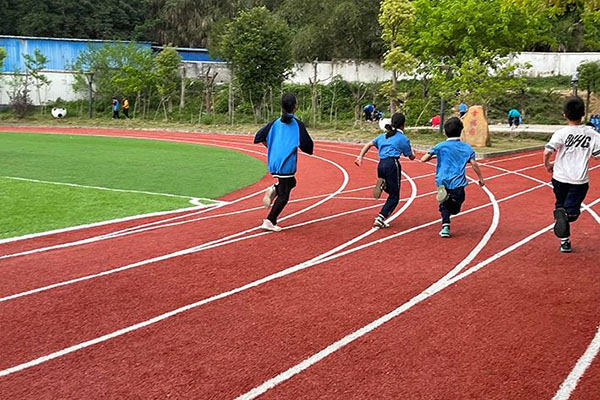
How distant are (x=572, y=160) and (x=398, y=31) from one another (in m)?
22.3

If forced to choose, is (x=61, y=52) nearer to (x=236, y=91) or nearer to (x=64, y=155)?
(x=236, y=91)

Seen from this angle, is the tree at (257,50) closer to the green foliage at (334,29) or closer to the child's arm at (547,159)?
the green foliage at (334,29)

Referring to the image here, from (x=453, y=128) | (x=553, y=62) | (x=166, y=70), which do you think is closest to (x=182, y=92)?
(x=166, y=70)

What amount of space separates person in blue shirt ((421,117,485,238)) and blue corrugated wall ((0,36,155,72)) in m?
39.0

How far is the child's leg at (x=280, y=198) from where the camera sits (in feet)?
27.2

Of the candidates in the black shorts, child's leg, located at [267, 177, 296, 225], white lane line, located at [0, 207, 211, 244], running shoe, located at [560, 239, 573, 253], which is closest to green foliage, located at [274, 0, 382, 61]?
white lane line, located at [0, 207, 211, 244]

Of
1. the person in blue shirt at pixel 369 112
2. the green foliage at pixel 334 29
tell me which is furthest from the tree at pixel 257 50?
the green foliage at pixel 334 29

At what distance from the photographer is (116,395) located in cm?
368

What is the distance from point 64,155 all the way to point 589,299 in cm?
1567

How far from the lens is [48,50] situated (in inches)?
1745

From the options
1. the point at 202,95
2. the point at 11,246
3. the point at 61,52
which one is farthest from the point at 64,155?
the point at 61,52

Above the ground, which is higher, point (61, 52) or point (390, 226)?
point (61, 52)

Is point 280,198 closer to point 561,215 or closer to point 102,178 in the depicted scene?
point 561,215

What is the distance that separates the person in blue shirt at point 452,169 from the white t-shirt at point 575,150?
3.64 ft
